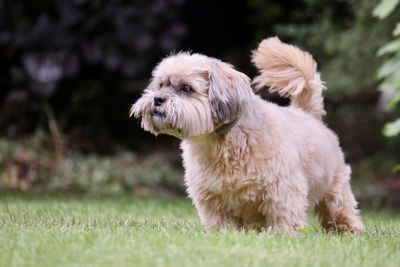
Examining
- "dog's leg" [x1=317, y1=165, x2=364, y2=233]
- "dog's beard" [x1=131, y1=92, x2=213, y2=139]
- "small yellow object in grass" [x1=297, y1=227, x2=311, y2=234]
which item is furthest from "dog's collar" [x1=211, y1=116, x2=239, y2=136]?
"dog's leg" [x1=317, y1=165, x2=364, y2=233]

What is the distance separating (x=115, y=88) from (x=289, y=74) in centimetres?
816

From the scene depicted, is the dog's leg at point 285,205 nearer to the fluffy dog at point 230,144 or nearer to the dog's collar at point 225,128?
the fluffy dog at point 230,144

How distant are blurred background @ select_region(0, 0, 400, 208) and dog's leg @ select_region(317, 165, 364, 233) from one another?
426 cm

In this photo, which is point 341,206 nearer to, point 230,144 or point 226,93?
point 230,144

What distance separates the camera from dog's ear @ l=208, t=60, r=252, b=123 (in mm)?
6559

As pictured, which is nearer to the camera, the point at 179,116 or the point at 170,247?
the point at 170,247

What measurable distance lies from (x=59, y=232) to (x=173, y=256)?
124 cm

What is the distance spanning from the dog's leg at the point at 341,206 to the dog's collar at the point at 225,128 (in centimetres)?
137

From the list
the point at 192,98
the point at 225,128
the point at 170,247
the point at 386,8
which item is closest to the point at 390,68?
the point at 386,8

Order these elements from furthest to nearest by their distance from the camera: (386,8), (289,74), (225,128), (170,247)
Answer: (386,8), (289,74), (225,128), (170,247)

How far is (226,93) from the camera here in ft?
21.6

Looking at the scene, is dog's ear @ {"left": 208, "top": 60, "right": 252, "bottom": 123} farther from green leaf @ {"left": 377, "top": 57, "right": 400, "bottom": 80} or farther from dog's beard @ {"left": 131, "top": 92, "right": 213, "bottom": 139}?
green leaf @ {"left": 377, "top": 57, "right": 400, "bottom": 80}

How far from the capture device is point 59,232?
243 inches

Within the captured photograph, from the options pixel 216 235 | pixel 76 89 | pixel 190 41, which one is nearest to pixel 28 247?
pixel 216 235
